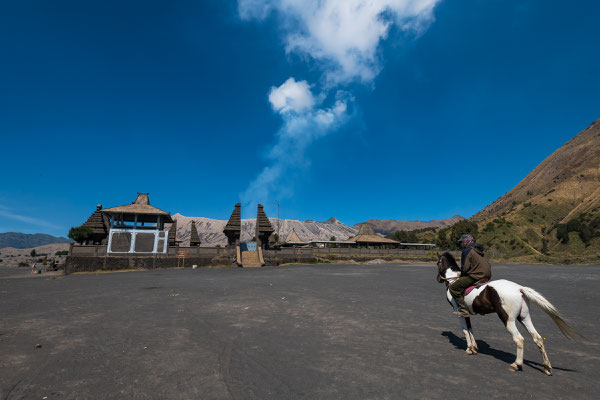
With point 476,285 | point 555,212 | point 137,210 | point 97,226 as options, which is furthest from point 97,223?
point 555,212

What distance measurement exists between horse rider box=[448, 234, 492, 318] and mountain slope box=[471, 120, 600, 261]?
6239 cm

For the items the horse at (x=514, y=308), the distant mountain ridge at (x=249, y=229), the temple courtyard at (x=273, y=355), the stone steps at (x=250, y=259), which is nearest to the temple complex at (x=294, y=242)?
the stone steps at (x=250, y=259)

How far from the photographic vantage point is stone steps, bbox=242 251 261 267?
3347 centimetres

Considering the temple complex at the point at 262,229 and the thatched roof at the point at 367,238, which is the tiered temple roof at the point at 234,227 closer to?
the temple complex at the point at 262,229

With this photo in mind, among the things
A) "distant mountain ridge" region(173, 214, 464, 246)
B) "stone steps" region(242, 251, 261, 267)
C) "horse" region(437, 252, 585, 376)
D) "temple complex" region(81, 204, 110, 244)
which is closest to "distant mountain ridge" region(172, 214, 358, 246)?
"distant mountain ridge" region(173, 214, 464, 246)

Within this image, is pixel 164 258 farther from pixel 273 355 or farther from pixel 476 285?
pixel 476 285

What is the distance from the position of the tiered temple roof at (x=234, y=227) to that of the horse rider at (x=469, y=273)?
117 feet

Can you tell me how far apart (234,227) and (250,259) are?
730 cm

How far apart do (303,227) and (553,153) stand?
133 meters

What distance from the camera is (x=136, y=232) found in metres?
31.4

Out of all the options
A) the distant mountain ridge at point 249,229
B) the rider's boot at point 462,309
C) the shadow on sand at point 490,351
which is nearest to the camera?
the shadow on sand at point 490,351

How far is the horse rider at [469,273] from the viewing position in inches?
207

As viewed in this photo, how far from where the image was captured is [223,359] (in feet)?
15.8

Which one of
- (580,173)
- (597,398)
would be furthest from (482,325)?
(580,173)
